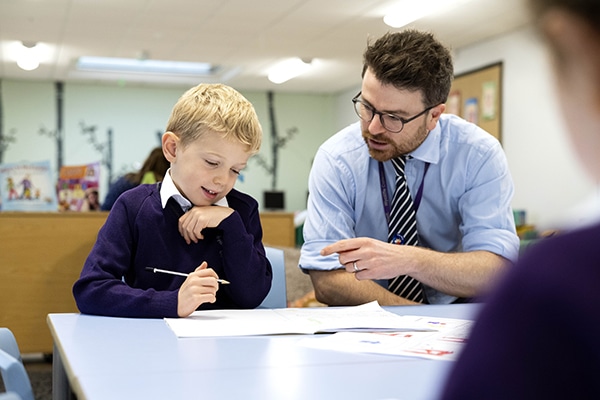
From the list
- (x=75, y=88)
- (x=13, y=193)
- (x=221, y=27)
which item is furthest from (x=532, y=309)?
(x=75, y=88)

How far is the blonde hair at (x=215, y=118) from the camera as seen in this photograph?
159 centimetres

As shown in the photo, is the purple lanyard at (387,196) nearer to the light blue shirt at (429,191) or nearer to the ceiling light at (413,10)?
the light blue shirt at (429,191)

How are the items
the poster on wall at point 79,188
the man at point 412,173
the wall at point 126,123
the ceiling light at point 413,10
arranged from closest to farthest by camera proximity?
the man at point 412,173, the poster on wall at point 79,188, the ceiling light at point 413,10, the wall at point 126,123

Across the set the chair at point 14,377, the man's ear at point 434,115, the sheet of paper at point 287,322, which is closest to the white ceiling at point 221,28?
the man's ear at point 434,115

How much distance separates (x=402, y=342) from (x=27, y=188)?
281 cm

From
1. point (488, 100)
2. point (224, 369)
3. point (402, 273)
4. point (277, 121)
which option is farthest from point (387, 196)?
point (277, 121)

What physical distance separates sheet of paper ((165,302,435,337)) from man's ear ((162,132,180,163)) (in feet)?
1.37

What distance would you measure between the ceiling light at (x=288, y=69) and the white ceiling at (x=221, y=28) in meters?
0.17

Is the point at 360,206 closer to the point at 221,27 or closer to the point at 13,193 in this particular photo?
the point at 13,193

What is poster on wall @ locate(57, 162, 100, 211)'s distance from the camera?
3.72 metres

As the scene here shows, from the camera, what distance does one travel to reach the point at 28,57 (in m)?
8.45

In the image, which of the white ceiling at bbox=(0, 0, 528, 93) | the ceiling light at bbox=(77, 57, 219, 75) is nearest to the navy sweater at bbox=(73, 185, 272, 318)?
the white ceiling at bbox=(0, 0, 528, 93)

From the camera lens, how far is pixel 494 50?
7207 millimetres

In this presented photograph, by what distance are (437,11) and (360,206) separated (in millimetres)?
4797
